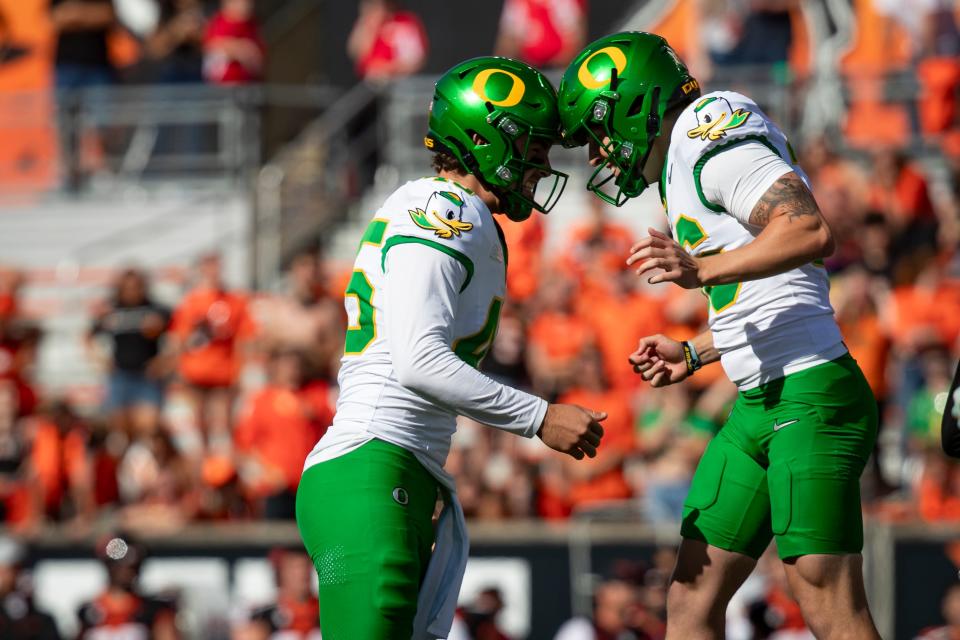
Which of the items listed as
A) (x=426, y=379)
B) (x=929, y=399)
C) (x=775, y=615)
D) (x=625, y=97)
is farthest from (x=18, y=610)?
(x=625, y=97)

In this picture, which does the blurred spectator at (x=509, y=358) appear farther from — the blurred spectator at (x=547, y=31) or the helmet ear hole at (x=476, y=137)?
the helmet ear hole at (x=476, y=137)

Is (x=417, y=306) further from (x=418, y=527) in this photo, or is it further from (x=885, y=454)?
(x=885, y=454)

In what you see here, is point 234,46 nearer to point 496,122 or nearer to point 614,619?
point 614,619

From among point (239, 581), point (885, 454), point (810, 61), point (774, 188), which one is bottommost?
point (239, 581)

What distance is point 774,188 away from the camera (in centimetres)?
496

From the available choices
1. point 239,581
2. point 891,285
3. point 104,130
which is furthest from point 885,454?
point 104,130

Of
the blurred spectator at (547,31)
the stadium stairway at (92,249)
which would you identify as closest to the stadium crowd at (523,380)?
the stadium stairway at (92,249)

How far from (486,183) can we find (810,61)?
32.6ft

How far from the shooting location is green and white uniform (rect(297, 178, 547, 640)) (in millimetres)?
4859

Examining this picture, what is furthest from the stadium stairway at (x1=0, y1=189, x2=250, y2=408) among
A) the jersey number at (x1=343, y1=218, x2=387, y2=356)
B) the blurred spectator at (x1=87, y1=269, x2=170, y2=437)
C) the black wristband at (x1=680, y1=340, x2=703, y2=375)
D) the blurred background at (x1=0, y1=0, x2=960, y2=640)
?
the jersey number at (x1=343, y1=218, x2=387, y2=356)

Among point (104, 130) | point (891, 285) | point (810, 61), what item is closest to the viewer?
point (891, 285)

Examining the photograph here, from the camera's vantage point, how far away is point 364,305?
201 inches

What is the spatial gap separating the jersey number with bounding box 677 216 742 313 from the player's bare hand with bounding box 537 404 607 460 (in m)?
0.66

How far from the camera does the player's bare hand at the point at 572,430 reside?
15.9 feet
